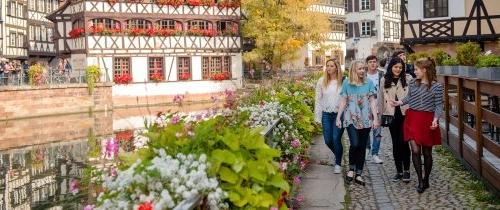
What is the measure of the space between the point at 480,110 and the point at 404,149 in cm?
111

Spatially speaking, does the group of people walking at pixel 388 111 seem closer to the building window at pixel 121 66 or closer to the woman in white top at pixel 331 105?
the woman in white top at pixel 331 105

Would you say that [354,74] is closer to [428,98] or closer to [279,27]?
[428,98]

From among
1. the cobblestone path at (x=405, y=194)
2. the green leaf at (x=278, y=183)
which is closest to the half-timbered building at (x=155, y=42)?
the cobblestone path at (x=405, y=194)

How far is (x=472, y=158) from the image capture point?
28.8 feet

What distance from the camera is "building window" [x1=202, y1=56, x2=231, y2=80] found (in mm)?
43344

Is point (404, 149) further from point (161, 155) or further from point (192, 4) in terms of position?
point (192, 4)

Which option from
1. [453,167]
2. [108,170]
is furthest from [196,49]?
[108,170]

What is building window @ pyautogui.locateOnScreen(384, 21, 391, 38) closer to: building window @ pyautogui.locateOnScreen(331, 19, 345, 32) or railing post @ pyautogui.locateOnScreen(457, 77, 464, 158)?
building window @ pyautogui.locateOnScreen(331, 19, 345, 32)

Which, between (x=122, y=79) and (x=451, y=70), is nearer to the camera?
(x=451, y=70)

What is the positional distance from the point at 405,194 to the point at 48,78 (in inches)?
1168

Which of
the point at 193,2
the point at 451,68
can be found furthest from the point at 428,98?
the point at 193,2

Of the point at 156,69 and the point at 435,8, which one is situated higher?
the point at 435,8

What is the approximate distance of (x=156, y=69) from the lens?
4116cm

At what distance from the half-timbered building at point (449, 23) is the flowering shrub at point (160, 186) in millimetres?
24327
